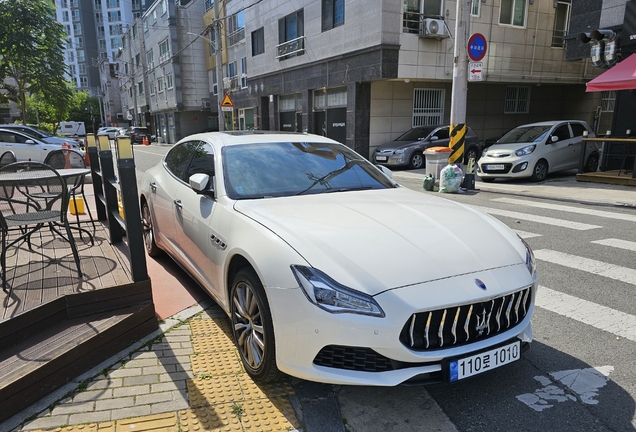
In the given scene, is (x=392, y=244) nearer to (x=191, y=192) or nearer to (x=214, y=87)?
(x=191, y=192)

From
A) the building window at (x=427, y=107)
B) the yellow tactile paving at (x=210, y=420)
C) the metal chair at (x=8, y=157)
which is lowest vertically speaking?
the yellow tactile paving at (x=210, y=420)

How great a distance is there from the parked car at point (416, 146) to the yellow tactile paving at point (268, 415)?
14.6 metres

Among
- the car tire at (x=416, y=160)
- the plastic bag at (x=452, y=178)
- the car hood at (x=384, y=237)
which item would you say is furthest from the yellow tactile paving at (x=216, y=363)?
the car tire at (x=416, y=160)

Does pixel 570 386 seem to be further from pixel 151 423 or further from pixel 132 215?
pixel 132 215

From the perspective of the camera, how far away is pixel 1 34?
1916 centimetres

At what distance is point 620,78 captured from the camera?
11172mm

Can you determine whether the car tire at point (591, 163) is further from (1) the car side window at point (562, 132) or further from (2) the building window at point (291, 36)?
(2) the building window at point (291, 36)

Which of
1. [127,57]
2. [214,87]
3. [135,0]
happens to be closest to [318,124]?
[214,87]

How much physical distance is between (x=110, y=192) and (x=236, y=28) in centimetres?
2834

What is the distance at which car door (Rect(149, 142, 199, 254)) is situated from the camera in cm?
452

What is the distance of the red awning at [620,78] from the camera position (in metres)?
11.0

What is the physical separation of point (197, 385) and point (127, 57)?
6753 cm

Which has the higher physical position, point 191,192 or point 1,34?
point 1,34

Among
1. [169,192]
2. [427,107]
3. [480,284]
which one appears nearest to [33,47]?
[427,107]
